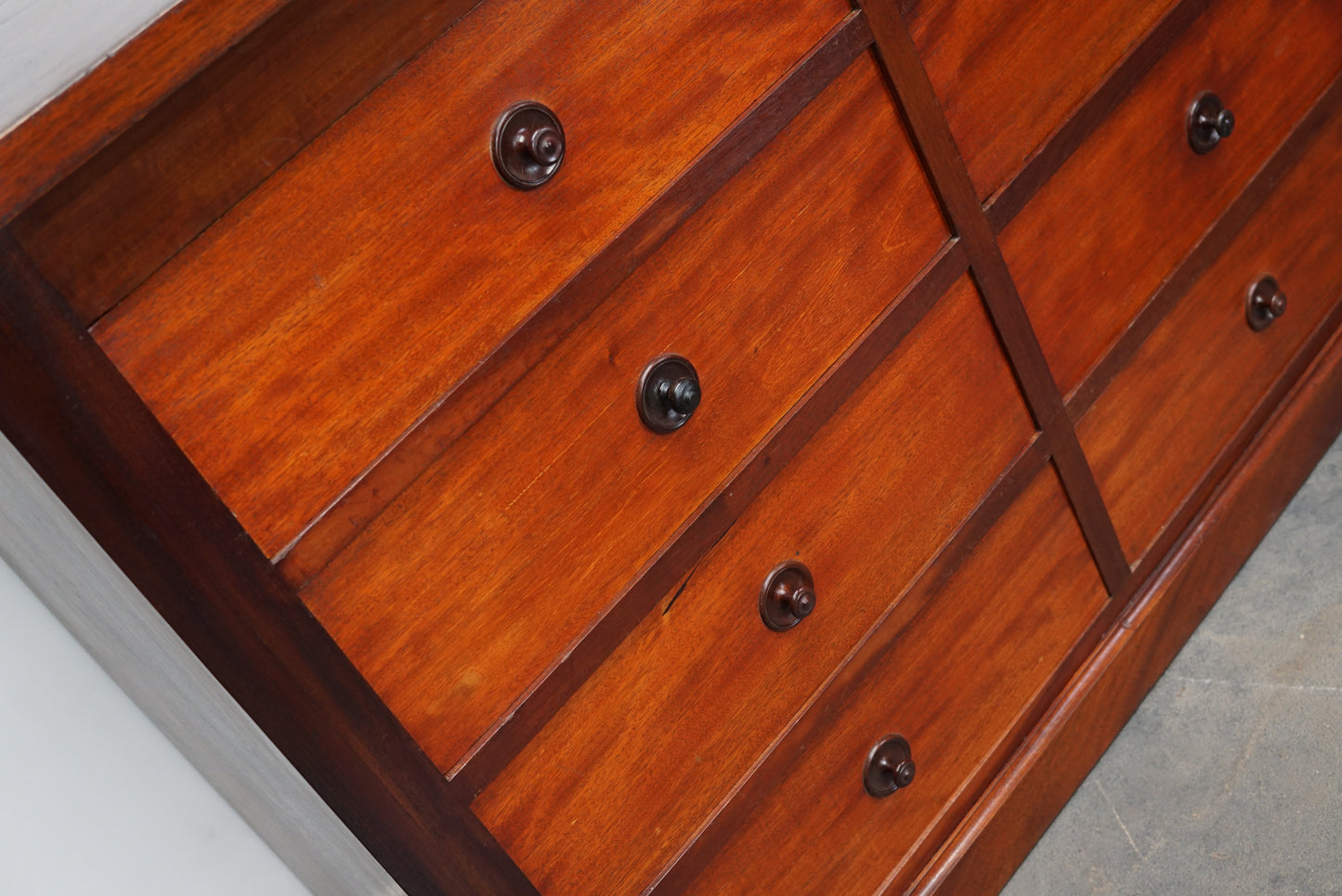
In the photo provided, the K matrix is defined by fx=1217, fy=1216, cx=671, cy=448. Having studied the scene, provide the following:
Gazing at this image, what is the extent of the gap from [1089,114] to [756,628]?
632 millimetres

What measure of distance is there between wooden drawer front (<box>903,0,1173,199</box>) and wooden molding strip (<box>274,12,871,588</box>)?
0.11 metres

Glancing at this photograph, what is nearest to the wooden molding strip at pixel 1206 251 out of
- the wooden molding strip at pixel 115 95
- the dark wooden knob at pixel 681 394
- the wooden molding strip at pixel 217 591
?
the dark wooden knob at pixel 681 394

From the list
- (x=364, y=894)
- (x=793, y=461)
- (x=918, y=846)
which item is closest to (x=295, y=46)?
(x=793, y=461)

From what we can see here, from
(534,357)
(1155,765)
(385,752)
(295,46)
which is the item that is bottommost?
(1155,765)

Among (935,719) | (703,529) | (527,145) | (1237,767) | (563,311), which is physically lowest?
(1237,767)

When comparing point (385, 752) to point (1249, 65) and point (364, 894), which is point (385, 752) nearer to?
point (364, 894)

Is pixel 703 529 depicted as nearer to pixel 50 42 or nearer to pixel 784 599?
pixel 784 599

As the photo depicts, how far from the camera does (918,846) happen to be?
4.21 feet

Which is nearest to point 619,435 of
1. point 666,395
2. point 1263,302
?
point 666,395

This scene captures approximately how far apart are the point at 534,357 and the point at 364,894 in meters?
0.51

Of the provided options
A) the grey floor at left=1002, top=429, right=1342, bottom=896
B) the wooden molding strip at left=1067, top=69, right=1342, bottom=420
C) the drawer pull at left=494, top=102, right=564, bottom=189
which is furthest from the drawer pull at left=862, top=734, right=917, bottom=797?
the drawer pull at left=494, top=102, right=564, bottom=189

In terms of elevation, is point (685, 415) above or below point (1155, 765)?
above

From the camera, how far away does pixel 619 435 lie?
953 mm

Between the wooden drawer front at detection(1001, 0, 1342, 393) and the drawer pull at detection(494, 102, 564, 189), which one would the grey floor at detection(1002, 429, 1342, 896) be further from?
the drawer pull at detection(494, 102, 564, 189)
